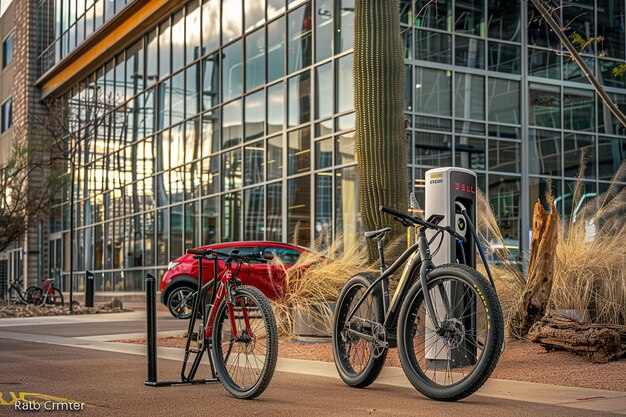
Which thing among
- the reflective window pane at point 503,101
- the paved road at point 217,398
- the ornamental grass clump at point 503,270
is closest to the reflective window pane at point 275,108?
the reflective window pane at point 503,101

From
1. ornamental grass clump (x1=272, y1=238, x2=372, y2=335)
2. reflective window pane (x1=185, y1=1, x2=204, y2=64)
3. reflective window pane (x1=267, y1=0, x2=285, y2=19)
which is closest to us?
ornamental grass clump (x1=272, y1=238, x2=372, y2=335)

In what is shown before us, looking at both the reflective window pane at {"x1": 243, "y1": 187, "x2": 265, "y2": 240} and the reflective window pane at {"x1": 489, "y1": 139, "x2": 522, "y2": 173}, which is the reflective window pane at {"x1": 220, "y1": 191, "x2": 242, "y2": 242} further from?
the reflective window pane at {"x1": 489, "y1": 139, "x2": 522, "y2": 173}

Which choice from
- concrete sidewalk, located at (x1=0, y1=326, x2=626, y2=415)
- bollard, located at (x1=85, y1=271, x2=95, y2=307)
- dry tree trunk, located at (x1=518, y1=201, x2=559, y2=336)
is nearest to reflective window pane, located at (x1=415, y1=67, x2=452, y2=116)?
dry tree trunk, located at (x1=518, y1=201, x2=559, y2=336)

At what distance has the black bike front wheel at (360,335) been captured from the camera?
7.03 meters

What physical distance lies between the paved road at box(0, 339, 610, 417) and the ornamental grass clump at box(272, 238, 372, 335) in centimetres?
254

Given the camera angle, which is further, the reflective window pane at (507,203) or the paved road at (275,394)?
the reflective window pane at (507,203)

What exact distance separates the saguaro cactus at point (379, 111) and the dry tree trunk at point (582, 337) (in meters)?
3.24

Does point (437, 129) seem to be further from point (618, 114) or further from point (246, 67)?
point (618, 114)

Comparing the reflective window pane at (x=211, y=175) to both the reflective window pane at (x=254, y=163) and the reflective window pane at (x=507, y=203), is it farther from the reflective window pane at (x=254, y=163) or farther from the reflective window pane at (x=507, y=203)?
the reflective window pane at (x=507, y=203)

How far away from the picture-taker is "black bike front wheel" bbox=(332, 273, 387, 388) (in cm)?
703

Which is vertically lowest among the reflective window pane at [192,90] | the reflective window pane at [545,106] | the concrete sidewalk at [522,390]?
the concrete sidewalk at [522,390]

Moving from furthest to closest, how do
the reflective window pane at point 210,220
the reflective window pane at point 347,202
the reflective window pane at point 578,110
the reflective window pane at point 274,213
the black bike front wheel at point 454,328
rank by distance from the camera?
the reflective window pane at point 210,220 < the reflective window pane at point 274,213 < the reflective window pane at point 578,110 < the reflective window pane at point 347,202 < the black bike front wheel at point 454,328

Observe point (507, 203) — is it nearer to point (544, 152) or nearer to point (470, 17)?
point (544, 152)

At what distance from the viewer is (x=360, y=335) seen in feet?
23.5
